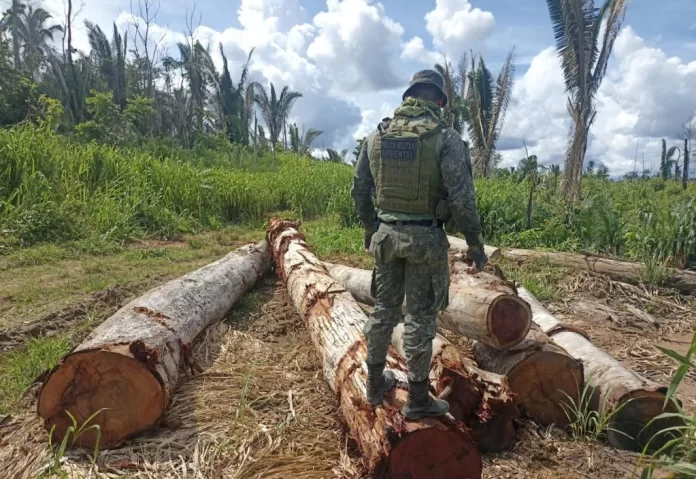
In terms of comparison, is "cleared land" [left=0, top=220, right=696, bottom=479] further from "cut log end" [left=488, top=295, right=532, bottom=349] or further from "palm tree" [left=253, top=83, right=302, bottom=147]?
"palm tree" [left=253, top=83, right=302, bottom=147]

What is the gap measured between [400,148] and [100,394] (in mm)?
2240

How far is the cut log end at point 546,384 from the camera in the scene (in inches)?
124

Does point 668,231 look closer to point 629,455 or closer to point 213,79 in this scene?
point 629,455

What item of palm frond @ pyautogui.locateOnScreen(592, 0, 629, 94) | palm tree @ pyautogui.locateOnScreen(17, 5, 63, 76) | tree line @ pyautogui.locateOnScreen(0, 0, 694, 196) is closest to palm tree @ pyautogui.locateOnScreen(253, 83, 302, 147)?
tree line @ pyautogui.locateOnScreen(0, 0, 694, 196)

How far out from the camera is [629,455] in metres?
2.83

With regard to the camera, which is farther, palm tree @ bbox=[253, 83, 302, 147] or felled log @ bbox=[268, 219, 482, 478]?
palm tree @ bbox=[253, 83, 302, 147]

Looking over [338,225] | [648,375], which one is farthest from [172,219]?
[648,375]

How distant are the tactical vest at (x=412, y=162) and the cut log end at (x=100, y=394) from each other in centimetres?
179

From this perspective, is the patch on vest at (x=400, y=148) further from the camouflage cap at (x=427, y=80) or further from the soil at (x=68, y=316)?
the soil at (x=68, y=316)

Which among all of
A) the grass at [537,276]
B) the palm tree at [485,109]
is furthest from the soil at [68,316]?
the palm tree at [485,109]

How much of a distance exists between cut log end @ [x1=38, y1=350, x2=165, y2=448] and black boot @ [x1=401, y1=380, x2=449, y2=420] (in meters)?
1.48

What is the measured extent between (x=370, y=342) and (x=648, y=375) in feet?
9.01

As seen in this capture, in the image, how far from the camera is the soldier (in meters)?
2.55

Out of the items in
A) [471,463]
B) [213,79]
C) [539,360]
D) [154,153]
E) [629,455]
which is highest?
[213,79]
